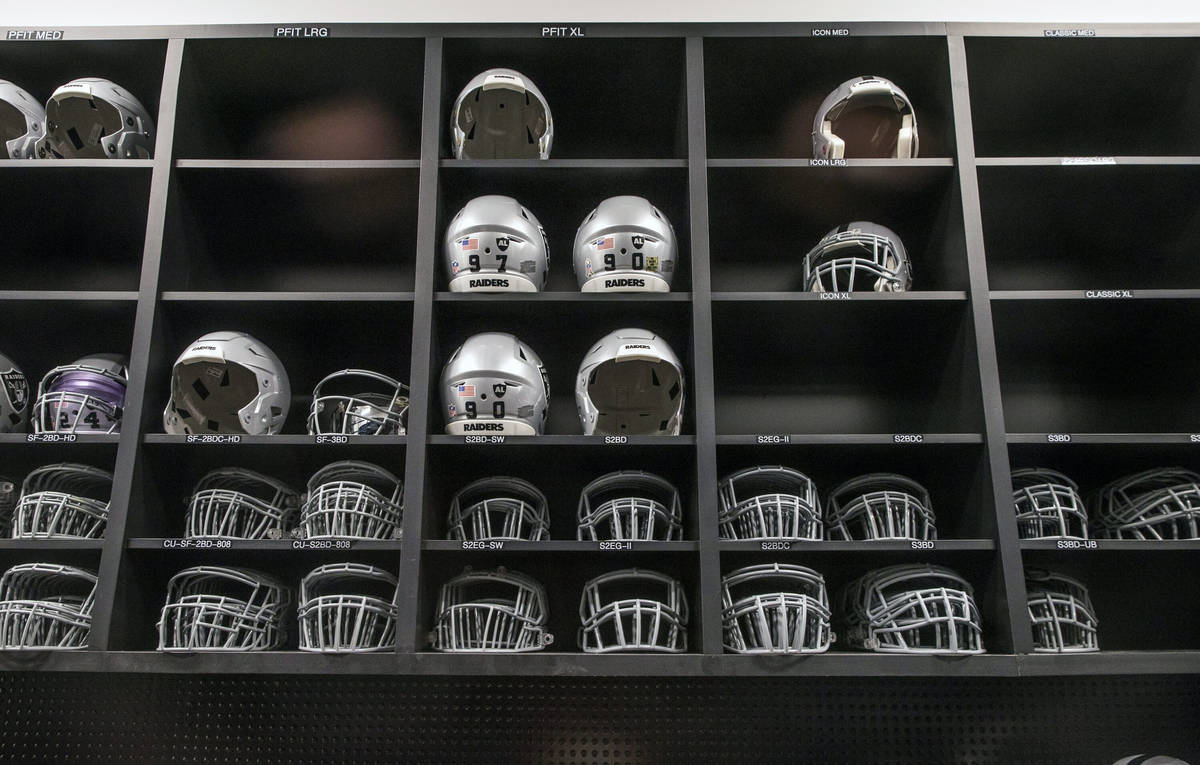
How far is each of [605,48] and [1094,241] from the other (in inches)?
55.3

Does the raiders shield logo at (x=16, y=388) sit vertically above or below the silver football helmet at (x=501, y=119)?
below

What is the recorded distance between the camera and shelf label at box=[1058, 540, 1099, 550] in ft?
5.99

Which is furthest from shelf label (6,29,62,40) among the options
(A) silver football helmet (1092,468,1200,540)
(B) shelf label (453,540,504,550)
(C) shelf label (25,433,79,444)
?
(A) silver football helmet (1092,468,1200,540)

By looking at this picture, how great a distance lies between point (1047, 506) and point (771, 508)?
0.61 m

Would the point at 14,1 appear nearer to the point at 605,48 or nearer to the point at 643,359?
the point at 605,48

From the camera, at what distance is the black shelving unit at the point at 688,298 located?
1.89m

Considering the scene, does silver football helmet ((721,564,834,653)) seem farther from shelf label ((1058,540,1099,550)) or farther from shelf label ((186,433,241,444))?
shelf label ((186,433,241,444))

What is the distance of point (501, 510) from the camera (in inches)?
76.1

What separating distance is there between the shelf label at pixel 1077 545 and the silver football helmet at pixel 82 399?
201cm

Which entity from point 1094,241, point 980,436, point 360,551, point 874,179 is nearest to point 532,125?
point 874,179

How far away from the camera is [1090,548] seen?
1.83 metres

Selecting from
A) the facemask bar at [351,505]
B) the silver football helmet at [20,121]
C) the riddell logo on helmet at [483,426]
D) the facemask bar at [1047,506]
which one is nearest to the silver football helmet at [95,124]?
the silver football helmet at [20,121]

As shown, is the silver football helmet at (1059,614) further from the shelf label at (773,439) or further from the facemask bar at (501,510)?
the facemask bar at (501,510)

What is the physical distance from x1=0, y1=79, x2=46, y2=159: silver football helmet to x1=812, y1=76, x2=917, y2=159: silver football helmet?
1.92 meters
